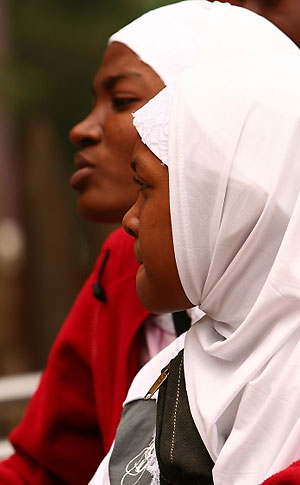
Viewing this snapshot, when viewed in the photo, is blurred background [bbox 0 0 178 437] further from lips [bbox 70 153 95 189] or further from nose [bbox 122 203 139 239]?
nose [bbox 122 203 139 239]

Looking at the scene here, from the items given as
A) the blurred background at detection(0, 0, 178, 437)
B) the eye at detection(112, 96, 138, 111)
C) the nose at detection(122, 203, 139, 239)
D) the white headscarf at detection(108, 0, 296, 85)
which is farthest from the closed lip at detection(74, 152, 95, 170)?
the blurred background at detection(0, 0, 178, 437)

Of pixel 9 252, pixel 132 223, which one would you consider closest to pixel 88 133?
pixel 132 223

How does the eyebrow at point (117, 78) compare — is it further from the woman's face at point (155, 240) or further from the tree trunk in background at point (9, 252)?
the tree trunk in background at point (9, 252)

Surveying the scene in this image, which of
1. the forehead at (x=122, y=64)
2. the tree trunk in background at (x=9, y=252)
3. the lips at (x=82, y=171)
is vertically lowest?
the tree trunk in background at (x=9, y=252)

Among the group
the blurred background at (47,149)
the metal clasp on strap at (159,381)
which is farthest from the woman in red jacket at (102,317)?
the blurred background at (47,149)

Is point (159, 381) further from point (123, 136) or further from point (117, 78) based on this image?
point (117, 78)

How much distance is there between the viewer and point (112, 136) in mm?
2262

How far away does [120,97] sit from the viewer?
226 centimetres

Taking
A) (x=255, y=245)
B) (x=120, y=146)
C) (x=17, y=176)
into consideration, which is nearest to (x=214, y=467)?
(x=255, y=245)

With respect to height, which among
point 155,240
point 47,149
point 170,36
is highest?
point 170,36

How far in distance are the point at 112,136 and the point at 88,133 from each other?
72 mm

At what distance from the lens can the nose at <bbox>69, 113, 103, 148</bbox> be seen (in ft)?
7.55

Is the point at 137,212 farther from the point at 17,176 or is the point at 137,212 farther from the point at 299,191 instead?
the point at 17,176

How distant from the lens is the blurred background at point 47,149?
694cm
